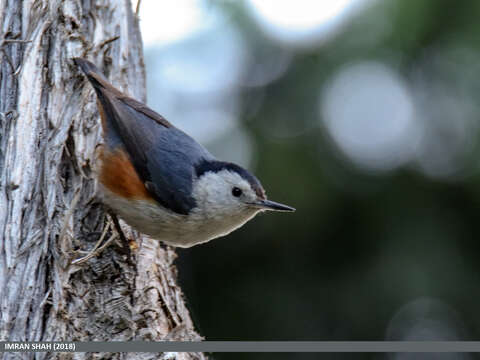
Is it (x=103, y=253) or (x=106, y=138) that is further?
(x=106, y=138)

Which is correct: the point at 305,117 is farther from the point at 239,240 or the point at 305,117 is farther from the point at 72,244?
the point at 72,244

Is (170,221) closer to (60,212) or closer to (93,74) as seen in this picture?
(60,212)

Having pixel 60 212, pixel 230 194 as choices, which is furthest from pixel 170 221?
pixel 60 212

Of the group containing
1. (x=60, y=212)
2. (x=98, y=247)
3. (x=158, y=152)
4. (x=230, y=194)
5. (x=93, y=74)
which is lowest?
(x=98, y=247)

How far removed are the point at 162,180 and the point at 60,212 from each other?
564 mm

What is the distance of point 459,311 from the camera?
4.17m

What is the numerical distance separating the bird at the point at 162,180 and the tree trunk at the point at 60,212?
0.37ft

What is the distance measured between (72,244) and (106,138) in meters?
0.62

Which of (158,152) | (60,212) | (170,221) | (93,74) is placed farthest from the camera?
(158,152)

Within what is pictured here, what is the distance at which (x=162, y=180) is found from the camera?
3.00 meters

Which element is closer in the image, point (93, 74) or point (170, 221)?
point (93, 74)

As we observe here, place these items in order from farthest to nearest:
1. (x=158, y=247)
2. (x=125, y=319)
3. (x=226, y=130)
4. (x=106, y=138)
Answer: (x=226, y=130) → (x=158, y=247) → (x=106, y=138) → (x=125, y=319)

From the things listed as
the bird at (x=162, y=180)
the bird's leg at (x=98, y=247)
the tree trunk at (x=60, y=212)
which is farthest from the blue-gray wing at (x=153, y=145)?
the bird's leg at (x=98, y=247)

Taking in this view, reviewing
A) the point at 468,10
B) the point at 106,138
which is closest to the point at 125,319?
the point at 106,138
